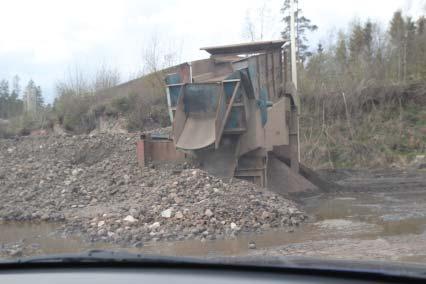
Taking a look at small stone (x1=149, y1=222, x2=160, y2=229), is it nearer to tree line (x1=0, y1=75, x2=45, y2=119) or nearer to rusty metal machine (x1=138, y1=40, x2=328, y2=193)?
rusty metal machine (x1=138, y1=40, x2=328, y2=193)

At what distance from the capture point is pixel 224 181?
10.2 metres

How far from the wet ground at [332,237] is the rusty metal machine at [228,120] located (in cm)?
139

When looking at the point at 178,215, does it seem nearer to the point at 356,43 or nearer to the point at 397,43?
the point at 397,43

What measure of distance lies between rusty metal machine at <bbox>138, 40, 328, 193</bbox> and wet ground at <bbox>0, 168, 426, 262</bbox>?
139 centimetres

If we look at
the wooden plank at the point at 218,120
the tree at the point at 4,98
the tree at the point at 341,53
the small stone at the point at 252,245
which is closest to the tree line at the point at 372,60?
the tree at the point at 341,53

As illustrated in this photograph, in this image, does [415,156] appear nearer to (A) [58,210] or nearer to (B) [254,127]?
(B) [254,127]

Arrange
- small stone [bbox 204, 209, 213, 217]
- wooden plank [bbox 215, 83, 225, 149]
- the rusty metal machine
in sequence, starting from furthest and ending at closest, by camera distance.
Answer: the rusty metal machine
wooden plank [bbox 215, 83, 225, 149]
small stone [bbox 204, 209, 213, 217]

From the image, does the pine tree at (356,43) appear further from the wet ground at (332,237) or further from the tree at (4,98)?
the tree at (4,98)

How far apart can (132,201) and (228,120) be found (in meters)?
2.45

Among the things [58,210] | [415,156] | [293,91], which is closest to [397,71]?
[415,156]

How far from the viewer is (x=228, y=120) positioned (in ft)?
35.5

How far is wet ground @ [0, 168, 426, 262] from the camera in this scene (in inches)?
259

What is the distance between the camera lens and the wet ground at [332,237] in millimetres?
6570

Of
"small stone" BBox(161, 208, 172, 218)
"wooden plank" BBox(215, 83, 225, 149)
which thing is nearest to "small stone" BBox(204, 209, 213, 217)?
"small stone" BBox(161, 208, 172, 218)
